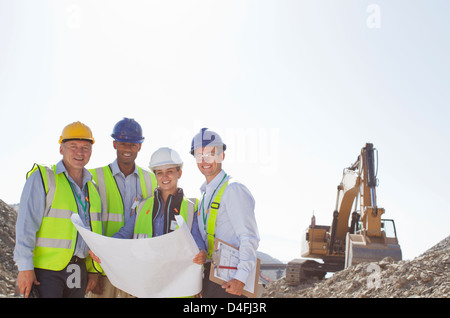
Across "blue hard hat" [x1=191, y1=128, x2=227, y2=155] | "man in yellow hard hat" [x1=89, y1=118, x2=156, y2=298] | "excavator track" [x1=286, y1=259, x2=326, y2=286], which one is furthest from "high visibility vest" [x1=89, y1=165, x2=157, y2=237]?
"excavator track" [x1=286, y1=259, x2=326, y2=286]

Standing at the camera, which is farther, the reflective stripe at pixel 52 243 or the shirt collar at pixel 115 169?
the shirt collar at pixel 115 169

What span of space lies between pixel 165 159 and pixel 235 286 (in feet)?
4.57

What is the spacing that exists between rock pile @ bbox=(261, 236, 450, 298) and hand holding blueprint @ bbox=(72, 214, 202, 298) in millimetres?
5122

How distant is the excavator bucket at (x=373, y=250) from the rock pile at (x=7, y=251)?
9240 mm

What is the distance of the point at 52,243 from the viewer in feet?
13.1

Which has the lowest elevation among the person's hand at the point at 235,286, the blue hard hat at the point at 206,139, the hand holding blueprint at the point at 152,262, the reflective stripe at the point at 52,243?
the person's hand at the point at 235,286

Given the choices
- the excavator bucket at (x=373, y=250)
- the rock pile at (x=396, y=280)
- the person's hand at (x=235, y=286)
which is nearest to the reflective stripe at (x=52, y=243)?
the person's hand at (x=235, y=286)

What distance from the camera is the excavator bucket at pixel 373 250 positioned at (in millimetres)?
12734

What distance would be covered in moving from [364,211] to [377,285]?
4.12m

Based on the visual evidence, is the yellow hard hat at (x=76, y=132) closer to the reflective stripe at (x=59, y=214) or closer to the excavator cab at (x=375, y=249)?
the reflective stripe at (x=59, y=214)

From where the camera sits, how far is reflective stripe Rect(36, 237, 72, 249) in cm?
398
